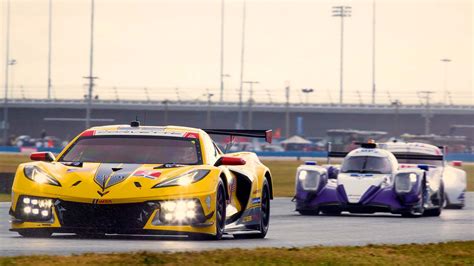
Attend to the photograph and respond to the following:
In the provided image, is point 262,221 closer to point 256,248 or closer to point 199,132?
point 199,132

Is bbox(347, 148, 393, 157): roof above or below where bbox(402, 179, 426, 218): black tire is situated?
above

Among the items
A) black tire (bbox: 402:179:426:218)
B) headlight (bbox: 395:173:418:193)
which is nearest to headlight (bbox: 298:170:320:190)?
headlight (bbox: 395:173:418:193)

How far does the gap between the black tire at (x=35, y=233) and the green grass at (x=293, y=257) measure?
242 centimetres

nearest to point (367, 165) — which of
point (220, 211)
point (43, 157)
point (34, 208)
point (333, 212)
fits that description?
point (333, 212)

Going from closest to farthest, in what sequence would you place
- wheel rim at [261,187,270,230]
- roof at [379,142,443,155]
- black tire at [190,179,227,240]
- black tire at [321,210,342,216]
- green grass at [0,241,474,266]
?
green grass at [0,241,474,266] → black tire at [190,179,227,240] → wheel rim at [261,187,270,230] → black tire at [321,210,342,216] → roof at [379,142,443,155]

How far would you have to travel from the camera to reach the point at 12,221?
14703 millimetres

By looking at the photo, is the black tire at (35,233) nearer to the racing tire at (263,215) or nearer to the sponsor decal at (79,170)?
the sponsor decal at (79,170)

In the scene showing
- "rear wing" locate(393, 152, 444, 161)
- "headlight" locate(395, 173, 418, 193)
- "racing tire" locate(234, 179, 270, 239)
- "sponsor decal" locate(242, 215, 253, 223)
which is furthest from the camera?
"rear wing" locate(393, 152, 444, 161)

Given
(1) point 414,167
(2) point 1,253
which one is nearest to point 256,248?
(2) point 1,253

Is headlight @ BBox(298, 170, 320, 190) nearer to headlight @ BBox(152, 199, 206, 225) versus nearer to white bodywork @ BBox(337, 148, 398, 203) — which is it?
white bodywork @ BBox(337, 148, 398, 203)

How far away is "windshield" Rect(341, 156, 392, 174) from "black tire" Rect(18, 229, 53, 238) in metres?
11.7

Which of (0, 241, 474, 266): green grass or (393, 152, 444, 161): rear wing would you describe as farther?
(393, 152, 444, 161): rear wing

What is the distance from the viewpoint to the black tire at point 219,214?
14734 millimetres

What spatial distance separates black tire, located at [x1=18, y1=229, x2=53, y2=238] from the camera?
14626 mm
